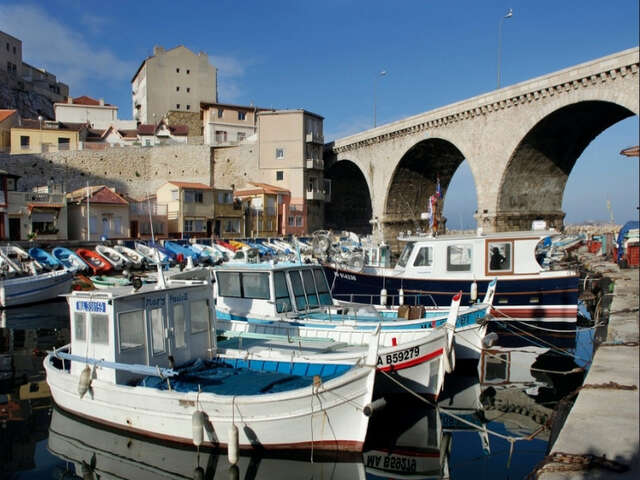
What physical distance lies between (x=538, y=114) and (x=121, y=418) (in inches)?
928

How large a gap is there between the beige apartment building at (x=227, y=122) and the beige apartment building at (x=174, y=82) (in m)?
9.95

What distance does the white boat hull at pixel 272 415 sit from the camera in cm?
627

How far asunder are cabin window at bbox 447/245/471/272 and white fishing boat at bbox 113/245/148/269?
18.6 metres

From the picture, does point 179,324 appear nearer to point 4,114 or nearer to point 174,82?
point 4,114

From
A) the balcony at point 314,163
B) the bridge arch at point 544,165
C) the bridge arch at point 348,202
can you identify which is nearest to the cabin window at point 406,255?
the bridge arch at point 544,165

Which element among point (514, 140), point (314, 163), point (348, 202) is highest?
point (314, 163)

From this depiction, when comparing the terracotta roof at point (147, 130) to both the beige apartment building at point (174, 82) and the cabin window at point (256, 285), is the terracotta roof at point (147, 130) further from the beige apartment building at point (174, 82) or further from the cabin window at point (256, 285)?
the cabin window at point (256, 285)

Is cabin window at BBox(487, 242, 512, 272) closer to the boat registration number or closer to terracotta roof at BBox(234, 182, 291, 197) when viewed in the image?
the boat registration number

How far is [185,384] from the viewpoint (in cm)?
718

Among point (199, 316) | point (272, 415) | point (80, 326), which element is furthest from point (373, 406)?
point (80, 326)

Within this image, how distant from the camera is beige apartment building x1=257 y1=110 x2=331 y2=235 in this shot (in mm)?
43344

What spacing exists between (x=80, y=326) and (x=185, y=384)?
6.69 feet

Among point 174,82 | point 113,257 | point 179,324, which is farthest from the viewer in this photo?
point 174,82

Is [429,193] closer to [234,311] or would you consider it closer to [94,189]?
[94,189]
